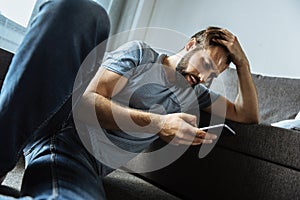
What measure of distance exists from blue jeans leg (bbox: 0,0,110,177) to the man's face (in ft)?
1.76

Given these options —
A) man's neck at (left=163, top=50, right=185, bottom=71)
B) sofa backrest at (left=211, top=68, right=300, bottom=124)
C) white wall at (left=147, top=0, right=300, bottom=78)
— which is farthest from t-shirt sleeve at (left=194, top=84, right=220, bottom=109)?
white wall at (left=147, top=0, right=300, bottom=78)

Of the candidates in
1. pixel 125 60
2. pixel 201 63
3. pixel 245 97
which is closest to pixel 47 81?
pixel 125 60

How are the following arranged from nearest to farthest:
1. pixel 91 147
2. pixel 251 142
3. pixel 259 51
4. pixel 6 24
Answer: pixel 91 147 → pixel 251 142 → pixel 6 24 → pixel 259 51

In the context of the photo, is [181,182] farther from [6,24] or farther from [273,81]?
[6,24]

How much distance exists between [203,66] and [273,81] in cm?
70

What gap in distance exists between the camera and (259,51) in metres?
2.04

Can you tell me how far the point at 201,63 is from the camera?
107 cm

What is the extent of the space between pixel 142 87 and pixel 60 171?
1.32 ft

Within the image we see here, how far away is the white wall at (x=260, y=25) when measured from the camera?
191 centimetres

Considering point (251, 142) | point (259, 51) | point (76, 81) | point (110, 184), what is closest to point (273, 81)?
point (259, 51)

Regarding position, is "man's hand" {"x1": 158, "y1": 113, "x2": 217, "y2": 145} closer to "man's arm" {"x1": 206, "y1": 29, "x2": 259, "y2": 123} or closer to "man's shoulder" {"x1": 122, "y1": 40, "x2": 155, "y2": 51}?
"man's shoulder" {"x1": 122, "y1": 40, "x2": 155, "y2": 51}

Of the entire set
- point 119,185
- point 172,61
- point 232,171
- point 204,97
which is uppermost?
point 172,61

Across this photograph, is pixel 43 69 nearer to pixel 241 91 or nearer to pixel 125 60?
pixel 125 60

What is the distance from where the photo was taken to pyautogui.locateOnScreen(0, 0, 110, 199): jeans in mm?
503
